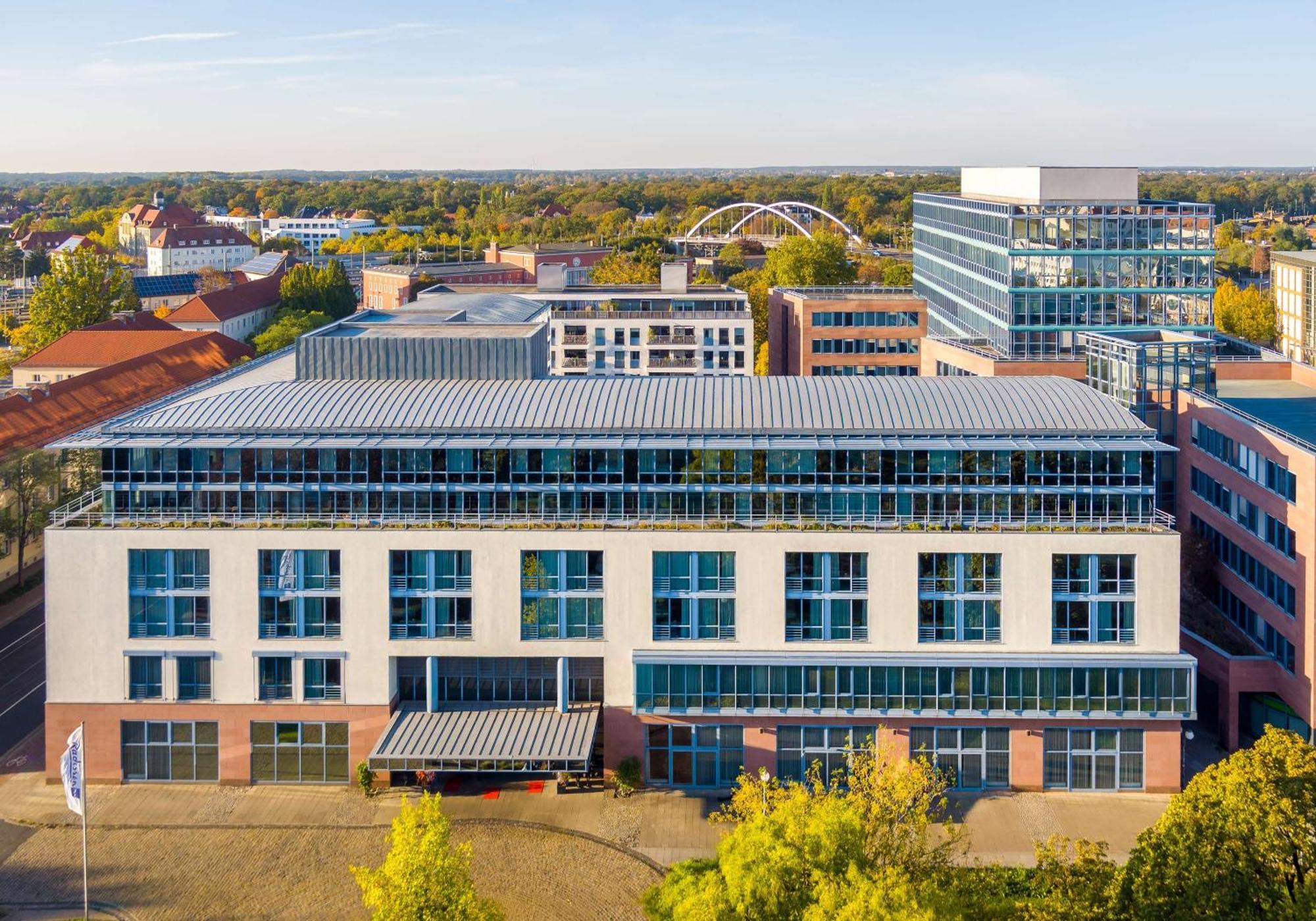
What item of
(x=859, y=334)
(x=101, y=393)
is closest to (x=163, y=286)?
(x=101, y=393)

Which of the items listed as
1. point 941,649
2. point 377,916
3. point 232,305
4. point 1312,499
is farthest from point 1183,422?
point 232,305

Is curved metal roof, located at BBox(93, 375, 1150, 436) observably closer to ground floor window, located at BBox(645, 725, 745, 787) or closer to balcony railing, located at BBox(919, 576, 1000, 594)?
balcony railing, located at BBox(919, 576, 1000, 594)

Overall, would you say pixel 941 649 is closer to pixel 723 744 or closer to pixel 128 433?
pixel 723 744

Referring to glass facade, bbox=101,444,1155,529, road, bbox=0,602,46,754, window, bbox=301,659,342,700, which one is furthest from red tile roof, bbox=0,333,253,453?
window, bbox=301,659,342,700

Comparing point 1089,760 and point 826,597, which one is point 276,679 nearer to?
point 826,597

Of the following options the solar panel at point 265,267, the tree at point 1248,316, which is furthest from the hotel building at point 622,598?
the solar panel at point 265,267

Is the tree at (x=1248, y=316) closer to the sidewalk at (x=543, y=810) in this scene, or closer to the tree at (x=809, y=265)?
the tree at (x=809, y=265)
